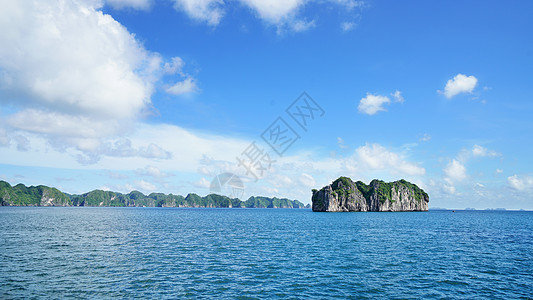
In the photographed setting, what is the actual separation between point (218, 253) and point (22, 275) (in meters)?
27.1

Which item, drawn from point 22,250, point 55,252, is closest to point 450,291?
point 55,252

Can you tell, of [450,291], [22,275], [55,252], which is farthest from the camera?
[55,252]

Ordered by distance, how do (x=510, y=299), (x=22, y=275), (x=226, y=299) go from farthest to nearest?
(x=22, y=275) → (x=510, y=299) → (x=226, y=299)

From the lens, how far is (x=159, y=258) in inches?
1832

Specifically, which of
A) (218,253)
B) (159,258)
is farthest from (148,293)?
(218,253)

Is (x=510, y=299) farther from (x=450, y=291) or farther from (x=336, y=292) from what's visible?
(x=336, y=292)

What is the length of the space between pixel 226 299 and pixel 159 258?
76.7 feet

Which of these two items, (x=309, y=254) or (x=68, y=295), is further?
(x=309, y=254)

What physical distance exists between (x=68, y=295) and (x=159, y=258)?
1850 centimetres

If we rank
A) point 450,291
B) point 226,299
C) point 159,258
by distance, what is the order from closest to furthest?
point 226,299 < point 450,291 < point 159,258

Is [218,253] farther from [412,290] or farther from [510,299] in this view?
[510,299]

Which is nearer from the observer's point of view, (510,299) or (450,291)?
(510,299)

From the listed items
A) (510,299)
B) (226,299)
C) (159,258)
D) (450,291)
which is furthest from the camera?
(159,258)

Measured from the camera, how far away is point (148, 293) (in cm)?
2928
